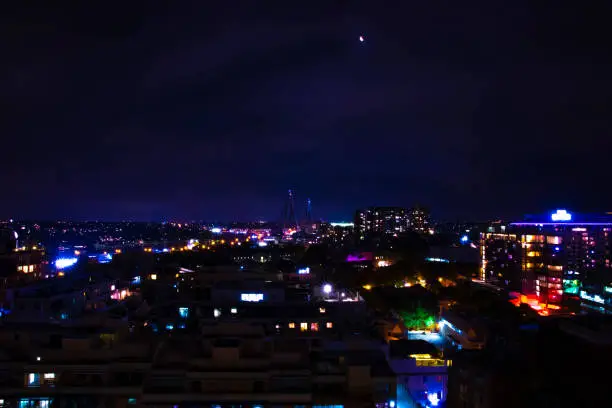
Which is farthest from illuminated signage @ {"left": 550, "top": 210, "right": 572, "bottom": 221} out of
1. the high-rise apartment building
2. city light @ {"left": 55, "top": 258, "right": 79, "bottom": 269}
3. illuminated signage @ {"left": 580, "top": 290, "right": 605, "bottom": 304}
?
the high-rise apartment building

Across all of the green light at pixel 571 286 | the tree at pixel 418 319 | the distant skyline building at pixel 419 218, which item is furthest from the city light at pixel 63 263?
the distant skyline building at pixel 419 218

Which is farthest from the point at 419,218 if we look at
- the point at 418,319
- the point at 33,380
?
the point at 33,380

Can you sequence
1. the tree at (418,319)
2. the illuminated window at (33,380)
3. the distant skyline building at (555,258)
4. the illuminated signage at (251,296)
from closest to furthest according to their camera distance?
the illuminated window at (33,380) → the illuminated signage at (251,296) → the tree at (418,319) → the distant skyline building at (555,258)

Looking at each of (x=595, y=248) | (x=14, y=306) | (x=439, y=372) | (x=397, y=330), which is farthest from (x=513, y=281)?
(x=14, y=306)

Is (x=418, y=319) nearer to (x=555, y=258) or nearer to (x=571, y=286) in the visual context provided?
(x=571, y=286)

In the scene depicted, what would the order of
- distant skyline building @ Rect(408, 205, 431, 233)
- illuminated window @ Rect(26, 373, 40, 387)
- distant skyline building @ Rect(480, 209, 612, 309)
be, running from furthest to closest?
distant skyline building @ Rect(408, 205, 431, 233) → distant skyline building @ Rect(480, 209, 612, 309) → illuminated window @ Rect(26, 373, 40, 387)

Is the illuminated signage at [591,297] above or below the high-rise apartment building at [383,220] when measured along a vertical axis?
below

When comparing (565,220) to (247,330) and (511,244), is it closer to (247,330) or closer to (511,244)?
(511,244)

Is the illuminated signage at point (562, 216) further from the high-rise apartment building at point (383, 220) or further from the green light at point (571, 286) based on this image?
the high-rise apartment building at point (383, 220)

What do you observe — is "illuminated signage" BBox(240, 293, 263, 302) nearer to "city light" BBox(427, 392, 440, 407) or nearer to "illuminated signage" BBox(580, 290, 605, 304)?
"city light" BBox(427, 392, 440, 407)

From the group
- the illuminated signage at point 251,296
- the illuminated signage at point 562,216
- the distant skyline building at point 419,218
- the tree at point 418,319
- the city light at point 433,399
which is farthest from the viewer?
the distant skyline building at point 419,218

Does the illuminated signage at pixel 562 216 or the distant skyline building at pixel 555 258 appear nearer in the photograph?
the distant skyline building at pixel 555 258
